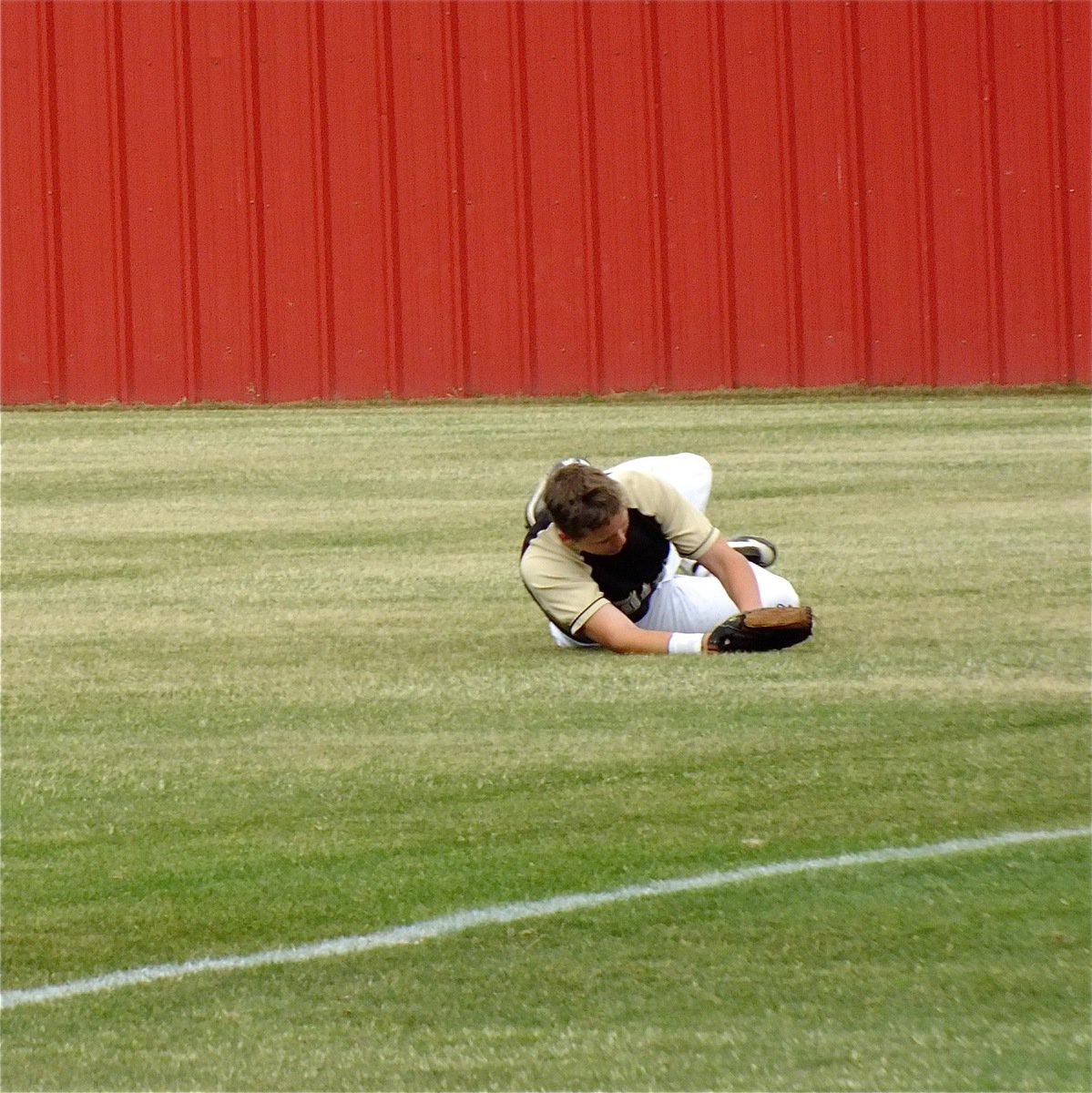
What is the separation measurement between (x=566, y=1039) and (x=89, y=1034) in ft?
3.31

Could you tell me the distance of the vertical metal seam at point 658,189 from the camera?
615 inches

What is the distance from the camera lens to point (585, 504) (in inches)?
274

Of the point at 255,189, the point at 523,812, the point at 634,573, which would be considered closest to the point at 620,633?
the point at 634,573

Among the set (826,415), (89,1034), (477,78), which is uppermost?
(477,78)

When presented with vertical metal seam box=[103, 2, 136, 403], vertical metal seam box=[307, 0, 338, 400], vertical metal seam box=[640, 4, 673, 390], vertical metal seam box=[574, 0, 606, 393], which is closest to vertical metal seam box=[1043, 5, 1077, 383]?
vertical metal seam box=[640, 4, 673, 390]

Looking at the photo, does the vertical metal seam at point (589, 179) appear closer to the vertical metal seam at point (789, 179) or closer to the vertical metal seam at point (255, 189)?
the vertical metal seam at point (789, 179)

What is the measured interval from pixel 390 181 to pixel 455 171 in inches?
21.0

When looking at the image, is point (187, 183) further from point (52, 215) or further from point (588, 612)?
point (588, 612)

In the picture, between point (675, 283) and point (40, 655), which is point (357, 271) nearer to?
point (675, 283)

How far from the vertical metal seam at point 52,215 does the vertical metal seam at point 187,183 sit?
974mm

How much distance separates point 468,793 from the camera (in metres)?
5.81

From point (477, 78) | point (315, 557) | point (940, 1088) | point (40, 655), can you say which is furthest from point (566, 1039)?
point (477, 78)

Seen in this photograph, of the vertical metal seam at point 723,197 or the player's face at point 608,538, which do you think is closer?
the player's face at point 608,538

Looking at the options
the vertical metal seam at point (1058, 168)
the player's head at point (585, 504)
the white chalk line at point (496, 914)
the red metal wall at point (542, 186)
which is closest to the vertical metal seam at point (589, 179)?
the red metal wall at point (542, 186)
